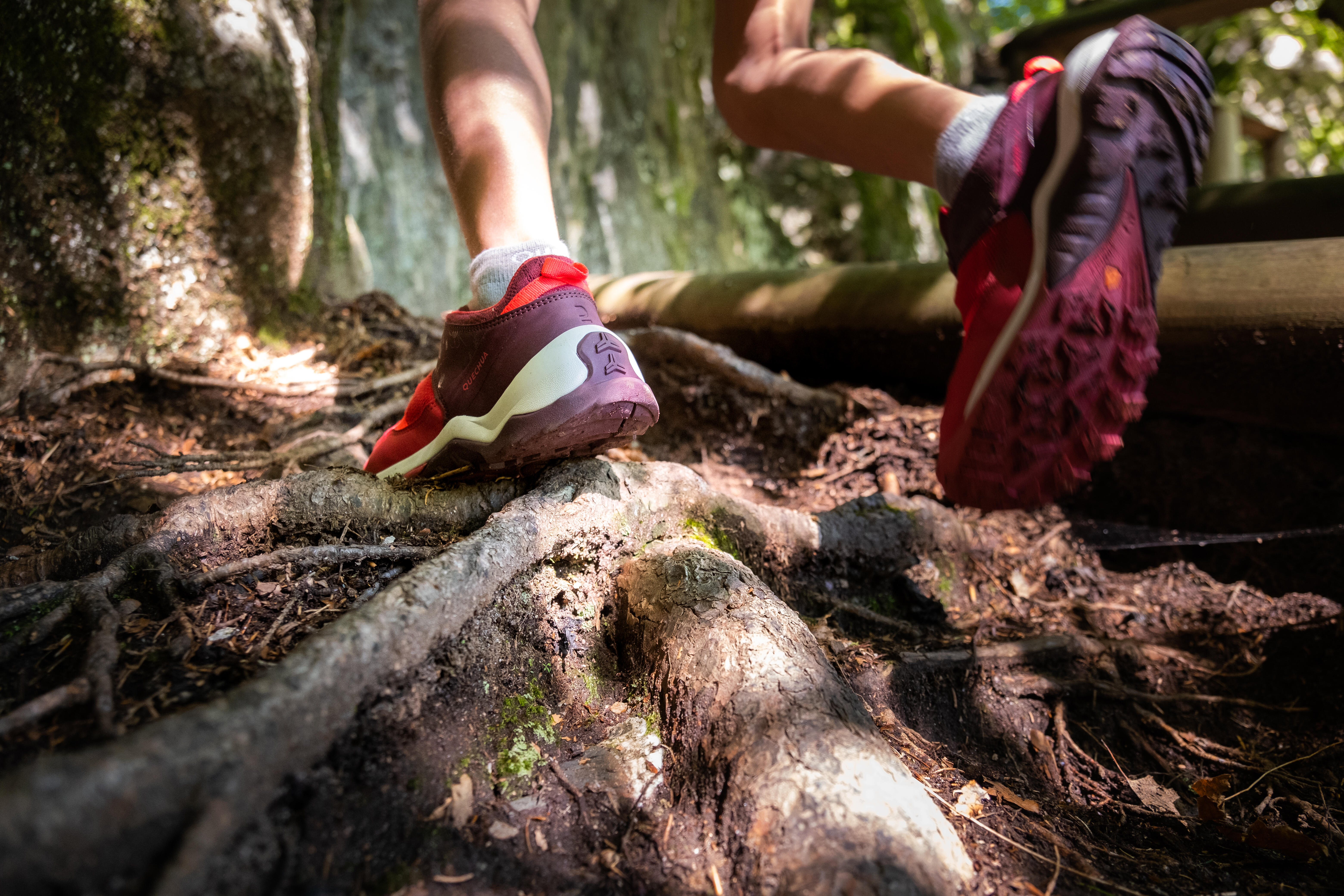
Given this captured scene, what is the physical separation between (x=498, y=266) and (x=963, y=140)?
101cm

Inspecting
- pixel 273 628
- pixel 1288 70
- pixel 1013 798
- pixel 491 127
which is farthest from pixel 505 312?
pixel 1288 70

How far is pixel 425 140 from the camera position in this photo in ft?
14.8

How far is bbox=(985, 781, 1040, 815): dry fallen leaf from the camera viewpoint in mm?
1149

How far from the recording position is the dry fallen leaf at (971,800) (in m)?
1.09

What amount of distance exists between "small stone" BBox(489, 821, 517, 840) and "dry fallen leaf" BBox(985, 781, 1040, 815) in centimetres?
81

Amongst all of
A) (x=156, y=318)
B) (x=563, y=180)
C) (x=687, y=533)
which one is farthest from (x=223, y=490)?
(x=563, y=180)

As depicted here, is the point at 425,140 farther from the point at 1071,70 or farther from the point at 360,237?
the point at 1071,70

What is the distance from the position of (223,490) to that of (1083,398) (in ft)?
5.39

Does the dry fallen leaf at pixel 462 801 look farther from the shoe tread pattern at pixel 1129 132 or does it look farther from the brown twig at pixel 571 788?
A: the shoe tread pattern at pixel 1129 132

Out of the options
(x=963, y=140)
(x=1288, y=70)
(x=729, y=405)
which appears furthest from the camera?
(x=1288, y=70)

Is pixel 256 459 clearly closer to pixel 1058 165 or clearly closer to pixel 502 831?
pixel 502 831

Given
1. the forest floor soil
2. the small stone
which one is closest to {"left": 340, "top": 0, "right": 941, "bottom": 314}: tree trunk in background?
the forest floor soil

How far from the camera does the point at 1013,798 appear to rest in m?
1.17

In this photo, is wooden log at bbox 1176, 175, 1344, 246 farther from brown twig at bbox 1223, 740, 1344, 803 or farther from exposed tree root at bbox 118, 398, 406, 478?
exposed tree root at bbox 118, 398, 406, 478
